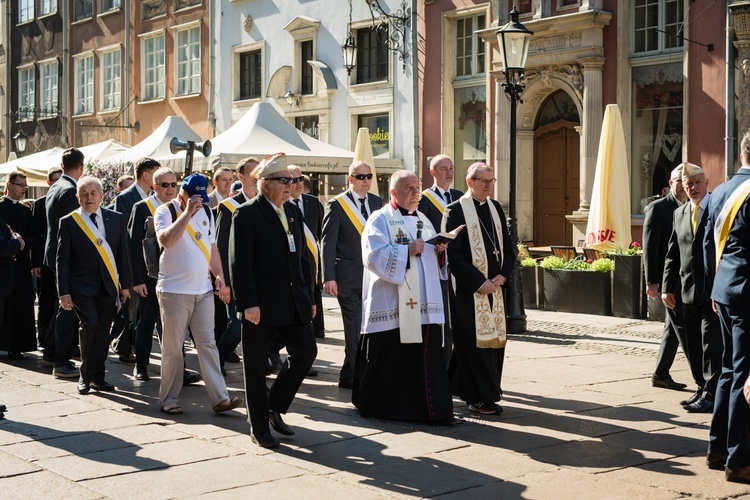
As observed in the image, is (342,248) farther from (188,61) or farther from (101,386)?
(188,61)

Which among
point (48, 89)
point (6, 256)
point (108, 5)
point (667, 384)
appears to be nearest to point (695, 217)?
point (667, 384)

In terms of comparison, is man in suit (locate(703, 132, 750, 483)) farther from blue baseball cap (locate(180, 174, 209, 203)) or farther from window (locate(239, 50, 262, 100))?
window (locate(239, 50, 262, 100))

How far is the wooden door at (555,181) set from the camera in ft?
71.5

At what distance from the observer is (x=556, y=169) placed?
872 inches

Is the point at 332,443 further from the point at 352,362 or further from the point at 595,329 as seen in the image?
the point at 595,329

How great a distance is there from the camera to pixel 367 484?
20.2ft

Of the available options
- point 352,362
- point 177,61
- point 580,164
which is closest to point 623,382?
point 352,362

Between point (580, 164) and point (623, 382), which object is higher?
point (580, 164)

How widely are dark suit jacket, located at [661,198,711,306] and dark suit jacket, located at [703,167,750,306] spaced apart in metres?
2.05

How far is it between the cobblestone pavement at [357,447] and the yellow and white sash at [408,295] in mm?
642

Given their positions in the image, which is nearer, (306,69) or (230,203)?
(230,203)

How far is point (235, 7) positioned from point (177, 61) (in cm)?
329

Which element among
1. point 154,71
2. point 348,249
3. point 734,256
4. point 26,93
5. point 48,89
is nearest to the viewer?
point 734,256

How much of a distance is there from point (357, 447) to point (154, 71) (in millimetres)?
27717
